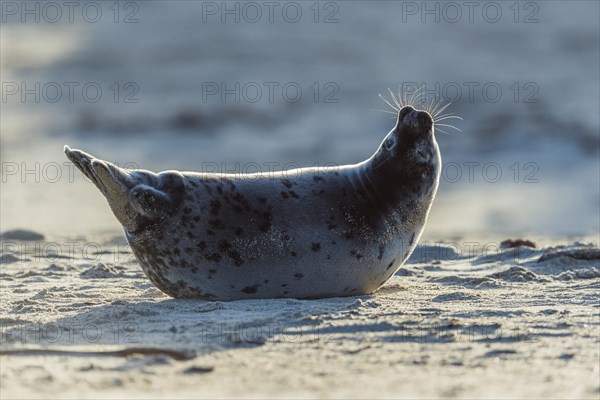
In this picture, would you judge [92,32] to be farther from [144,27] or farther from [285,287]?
[285,287]

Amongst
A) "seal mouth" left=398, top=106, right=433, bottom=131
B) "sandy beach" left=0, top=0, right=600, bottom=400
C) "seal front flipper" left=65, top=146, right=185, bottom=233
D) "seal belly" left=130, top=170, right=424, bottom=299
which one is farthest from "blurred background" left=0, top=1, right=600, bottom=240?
"seal front flipper" left=65, top=146, right=185, bottom=233

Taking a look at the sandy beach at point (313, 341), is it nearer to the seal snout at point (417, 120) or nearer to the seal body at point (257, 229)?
the seal body at point (257, 229)

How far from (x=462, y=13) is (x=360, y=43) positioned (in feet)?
11.9

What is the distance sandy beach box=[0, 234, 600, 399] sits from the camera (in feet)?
12.9

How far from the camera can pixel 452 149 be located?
1620 centimetres

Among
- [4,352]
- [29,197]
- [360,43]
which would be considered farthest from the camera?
[360,43]

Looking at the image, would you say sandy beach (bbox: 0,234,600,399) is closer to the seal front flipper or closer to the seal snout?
the seal front flipper

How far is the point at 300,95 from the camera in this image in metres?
20.8

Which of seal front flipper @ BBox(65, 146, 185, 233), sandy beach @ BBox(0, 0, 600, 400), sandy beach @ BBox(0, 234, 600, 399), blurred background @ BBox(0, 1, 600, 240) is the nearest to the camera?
sandy beach @ BBox(0, 234, 600, 399)

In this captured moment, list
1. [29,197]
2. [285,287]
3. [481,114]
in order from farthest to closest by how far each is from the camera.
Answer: [481,114] → [29,197] → [285,287]

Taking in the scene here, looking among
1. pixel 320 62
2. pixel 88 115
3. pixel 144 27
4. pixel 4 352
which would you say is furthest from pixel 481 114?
pixel 4 352

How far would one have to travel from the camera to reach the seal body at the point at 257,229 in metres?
5.87

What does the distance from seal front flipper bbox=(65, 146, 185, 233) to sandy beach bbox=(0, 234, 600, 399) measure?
0.50 metres

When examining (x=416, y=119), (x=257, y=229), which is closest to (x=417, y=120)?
(x=416, y=119)
